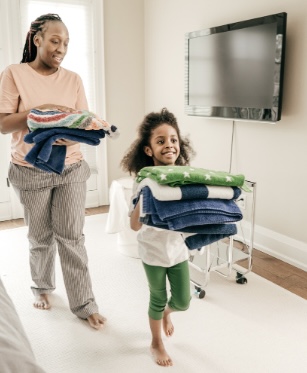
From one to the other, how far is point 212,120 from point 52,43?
70.6 inches

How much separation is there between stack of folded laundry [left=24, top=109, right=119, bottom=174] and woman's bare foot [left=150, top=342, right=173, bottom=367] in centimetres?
83

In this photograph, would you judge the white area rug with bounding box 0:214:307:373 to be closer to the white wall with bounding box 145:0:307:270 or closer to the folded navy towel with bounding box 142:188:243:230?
the white wall with bounding box 145:0:307:270

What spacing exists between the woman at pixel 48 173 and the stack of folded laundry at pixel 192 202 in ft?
1.63

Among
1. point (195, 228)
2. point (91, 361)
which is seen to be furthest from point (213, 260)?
point (195, 228)

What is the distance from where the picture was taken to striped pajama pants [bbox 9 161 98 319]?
173cm

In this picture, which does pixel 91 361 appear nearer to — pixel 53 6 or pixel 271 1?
pixel 271 1

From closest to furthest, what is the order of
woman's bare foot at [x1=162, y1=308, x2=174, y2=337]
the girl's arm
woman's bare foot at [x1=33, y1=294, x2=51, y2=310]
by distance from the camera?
the girl's arm, woman's bare foot at [x1=162, y1=308, x2=174, y2=337], woman's bare foot at [x1=33, y1=294, x2=51, y2=310]

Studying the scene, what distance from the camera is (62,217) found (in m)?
1.78

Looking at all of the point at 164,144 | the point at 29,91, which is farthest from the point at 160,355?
the point at 29,91

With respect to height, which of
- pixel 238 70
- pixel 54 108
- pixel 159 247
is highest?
pixel 238 70

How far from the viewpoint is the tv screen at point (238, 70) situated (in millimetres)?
2393

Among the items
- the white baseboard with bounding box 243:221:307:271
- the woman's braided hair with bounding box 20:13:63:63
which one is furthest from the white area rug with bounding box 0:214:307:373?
the woman's braided hair with bounding box 20:13:63:63

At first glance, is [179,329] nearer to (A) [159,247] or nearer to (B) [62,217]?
(A) [159,247]

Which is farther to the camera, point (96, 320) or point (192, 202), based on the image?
point (96, 320)
